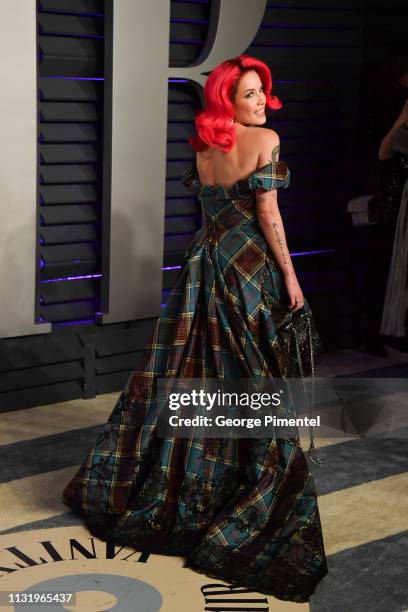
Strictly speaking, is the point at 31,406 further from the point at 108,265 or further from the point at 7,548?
the point at 7,548

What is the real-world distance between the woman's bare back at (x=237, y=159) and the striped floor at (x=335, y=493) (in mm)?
1348

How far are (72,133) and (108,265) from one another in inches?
27.9

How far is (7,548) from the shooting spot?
11.6 feet

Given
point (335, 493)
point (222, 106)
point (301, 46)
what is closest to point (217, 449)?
point (335, 493)

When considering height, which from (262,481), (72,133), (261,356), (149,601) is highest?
(72,133)

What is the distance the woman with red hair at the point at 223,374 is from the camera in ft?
11.7

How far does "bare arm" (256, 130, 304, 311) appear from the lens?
364cm

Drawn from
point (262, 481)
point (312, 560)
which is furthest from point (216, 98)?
point (312, 560)

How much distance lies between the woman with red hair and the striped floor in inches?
7.5

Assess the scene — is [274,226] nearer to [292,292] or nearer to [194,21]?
[292,292]

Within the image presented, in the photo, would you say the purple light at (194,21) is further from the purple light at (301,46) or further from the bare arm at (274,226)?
the bare arm at (274,226)

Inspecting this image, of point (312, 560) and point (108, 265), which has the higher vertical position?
point (108, 265)

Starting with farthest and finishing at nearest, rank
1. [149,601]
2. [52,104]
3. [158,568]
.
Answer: [52,104] → [158,568] → [149,601]

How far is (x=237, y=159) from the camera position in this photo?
368 cm
